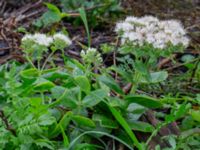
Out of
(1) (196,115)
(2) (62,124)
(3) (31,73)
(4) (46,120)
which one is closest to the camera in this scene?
(4) (46,120)

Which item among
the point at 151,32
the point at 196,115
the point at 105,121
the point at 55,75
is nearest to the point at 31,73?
the point at 55,75

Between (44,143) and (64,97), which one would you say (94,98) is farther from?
(44,143)

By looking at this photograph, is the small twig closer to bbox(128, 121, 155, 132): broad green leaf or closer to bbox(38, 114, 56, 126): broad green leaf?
bbox(38, 114, 56, 126): broad green leaf

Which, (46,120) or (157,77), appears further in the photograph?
(157,77)

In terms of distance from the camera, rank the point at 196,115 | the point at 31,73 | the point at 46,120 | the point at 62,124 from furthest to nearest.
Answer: the point at 31,73 → the point at 196,115 → the point at 62,124 → the point at 46,120

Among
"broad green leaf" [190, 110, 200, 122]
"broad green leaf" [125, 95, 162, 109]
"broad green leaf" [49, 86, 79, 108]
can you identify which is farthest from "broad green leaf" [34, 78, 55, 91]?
"broad green leaf" [190, 110, 200, 122]

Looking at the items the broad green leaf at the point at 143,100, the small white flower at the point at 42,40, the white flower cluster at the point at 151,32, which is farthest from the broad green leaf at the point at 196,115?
the small white flower at the point at 42,40
